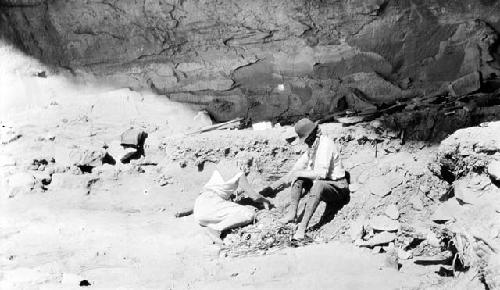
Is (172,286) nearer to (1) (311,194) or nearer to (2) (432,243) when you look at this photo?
(1) (311,194)

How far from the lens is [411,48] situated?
7152 mm

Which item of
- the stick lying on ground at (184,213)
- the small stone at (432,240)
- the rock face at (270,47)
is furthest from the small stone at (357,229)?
the rock face at (270,47)

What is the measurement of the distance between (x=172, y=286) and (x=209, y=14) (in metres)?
3.94

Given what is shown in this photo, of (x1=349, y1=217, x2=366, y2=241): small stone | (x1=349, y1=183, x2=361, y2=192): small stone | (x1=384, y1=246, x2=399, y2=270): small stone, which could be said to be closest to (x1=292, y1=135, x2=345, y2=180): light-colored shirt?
(x1=349, y1=183, x2=361, y2=192): small stone

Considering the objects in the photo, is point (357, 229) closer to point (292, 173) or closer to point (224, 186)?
point (292, 173)

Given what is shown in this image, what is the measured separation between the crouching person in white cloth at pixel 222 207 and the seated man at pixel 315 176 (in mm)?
384

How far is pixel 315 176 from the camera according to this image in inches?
213

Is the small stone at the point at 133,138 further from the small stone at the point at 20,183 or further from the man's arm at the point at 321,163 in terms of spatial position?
the man's arm at the point at 321,163

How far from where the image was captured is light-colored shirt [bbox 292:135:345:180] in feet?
17.8

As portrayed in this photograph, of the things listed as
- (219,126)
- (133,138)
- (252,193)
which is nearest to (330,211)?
(252,193)

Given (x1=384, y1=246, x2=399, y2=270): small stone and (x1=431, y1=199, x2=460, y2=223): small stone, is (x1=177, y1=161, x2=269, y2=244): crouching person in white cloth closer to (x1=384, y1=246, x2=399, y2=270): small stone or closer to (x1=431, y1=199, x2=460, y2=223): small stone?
(x1=384, y1=246, x2=399, y2=270): small stone

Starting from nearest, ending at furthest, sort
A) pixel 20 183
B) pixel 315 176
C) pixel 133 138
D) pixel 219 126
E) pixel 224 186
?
→ pixel 315 176, pixel 224 186, pixel 20 183, pixel 133 138, pixel 219 126

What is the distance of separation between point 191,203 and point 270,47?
2.28 metres

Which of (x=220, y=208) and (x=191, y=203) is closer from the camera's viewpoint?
(x=220, y=208)
